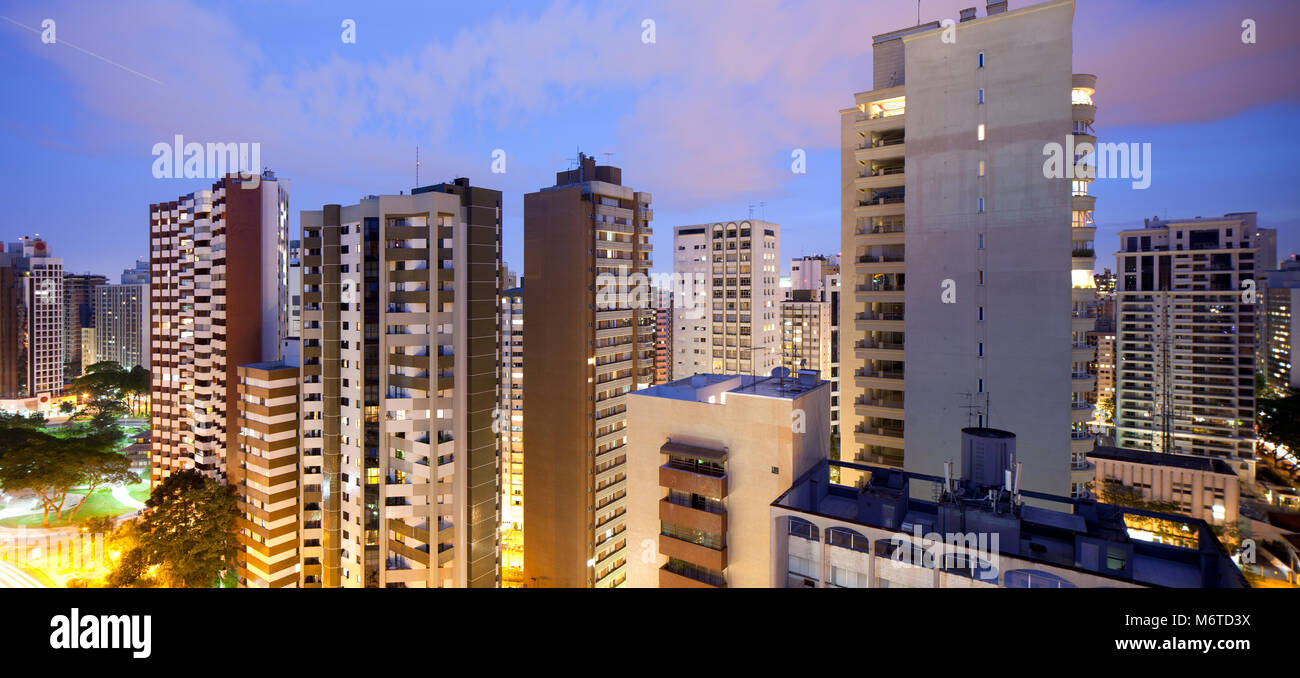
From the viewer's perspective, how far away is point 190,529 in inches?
842

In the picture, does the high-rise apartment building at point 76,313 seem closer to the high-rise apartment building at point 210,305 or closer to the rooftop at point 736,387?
the high-rise apartment building at point 210,305

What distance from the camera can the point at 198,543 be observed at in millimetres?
21188

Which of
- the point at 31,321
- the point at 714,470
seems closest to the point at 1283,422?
the point at 714,470

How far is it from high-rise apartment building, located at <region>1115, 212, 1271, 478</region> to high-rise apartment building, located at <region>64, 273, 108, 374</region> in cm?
8276

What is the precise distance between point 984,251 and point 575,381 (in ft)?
52.0

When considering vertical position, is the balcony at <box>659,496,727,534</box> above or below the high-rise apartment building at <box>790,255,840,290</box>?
below

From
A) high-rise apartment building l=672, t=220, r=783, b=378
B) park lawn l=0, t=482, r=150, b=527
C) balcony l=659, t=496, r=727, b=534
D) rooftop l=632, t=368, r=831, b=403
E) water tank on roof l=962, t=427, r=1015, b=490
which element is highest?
high-rise apartment building l=672, t=220, r=783, b=378

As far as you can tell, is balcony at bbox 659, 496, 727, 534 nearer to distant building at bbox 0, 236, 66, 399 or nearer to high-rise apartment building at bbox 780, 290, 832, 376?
distant building at bbox 0, 236, 66, 399

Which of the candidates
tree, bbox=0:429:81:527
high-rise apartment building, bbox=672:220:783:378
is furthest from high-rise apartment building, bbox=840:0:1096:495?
tree, bbox=0:429:81:527

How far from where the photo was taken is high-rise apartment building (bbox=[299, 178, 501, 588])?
19.3 m

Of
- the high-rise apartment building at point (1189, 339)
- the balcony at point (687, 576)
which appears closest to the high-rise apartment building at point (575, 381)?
the balcony at point (687, 576)
